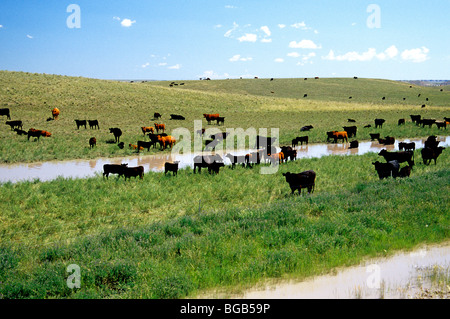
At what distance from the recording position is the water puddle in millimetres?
5863

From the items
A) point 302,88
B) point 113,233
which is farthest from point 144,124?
point 302,88

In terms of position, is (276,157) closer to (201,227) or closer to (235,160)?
(235,160)

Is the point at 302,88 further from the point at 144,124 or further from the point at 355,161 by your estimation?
the point at 355,161

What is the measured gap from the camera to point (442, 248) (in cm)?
780

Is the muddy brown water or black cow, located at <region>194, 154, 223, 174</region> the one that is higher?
black cow, located at <region>194, 154, 223, 174</region>

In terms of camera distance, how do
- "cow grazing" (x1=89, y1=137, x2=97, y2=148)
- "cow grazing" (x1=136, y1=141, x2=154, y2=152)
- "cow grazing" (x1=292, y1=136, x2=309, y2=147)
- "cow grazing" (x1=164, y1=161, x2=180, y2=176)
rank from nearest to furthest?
"cow grazing" (x1=164, y1=161, x2=180, y2=176), "cow grazing" (x1=136, y1=141, x2=154, y2=152), "cow grazing" (x1=89, y1=137, x2=97, y2=148), "cow grazing" (x1=292, y1=136, x2=309, y2=147)

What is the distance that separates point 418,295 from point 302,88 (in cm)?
10175

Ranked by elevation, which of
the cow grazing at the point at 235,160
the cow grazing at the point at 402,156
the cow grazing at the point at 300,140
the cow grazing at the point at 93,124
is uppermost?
the cow grazing at the point at 93,124

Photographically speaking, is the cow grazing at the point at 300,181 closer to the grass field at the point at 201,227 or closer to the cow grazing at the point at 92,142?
the grass field at the point at 201,227

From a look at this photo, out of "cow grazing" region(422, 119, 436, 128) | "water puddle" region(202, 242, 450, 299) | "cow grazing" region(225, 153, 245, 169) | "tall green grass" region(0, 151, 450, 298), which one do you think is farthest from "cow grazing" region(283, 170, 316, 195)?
"cow grazing" region(422, 119, 436, 128)

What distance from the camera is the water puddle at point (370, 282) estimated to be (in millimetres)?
5863

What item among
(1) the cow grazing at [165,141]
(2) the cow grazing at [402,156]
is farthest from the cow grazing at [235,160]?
(1) the cow grazing at [165,141]

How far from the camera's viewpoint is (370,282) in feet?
20.5

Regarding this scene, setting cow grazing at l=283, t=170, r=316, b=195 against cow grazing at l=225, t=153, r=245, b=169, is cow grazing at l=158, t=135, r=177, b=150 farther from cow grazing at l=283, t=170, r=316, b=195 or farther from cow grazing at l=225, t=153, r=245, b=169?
cow grazing at l=283, t=170, r=316, b=195
